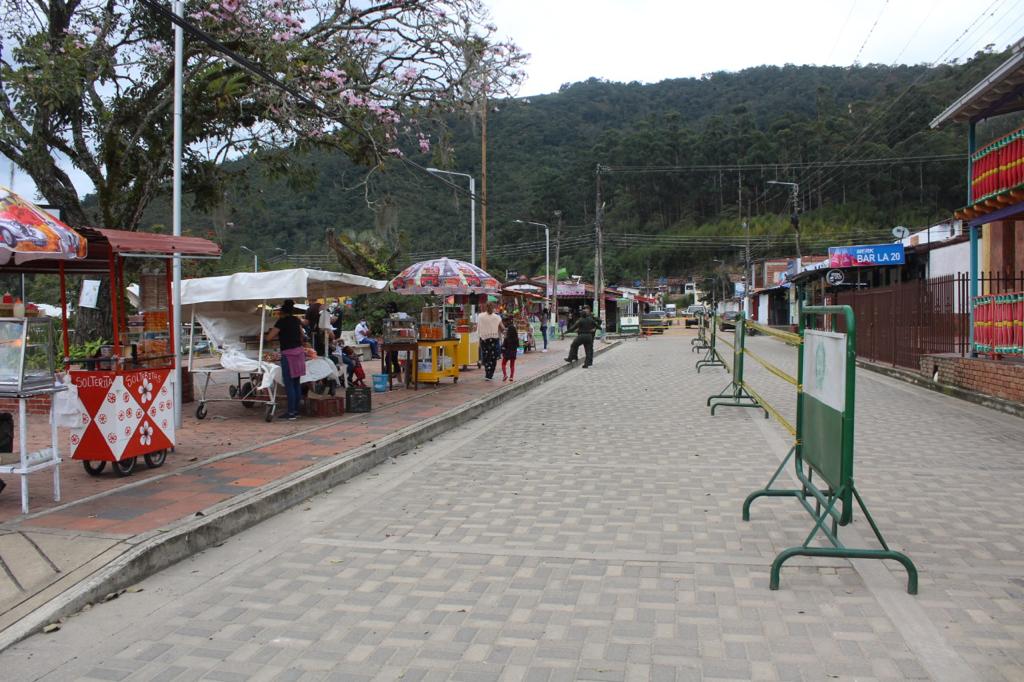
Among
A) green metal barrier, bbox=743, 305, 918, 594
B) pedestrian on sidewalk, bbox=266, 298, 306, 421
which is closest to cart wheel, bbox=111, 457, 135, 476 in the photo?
pedestrian on sidewalk, bbox=266, 298, 306, 421

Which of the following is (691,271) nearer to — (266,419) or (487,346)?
(487,346)

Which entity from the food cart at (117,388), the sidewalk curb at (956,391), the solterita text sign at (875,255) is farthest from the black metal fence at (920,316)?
the food cart at (117,388)

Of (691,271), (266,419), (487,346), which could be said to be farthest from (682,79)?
(266,419)

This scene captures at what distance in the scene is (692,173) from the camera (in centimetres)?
9169

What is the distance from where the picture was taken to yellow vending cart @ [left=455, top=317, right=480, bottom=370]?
20109 mm

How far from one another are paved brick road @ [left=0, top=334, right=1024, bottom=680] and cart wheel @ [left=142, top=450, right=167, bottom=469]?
1.77 meters

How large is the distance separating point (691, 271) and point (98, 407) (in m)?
104

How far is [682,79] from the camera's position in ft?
317

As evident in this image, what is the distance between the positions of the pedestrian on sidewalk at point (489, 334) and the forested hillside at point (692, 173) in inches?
477

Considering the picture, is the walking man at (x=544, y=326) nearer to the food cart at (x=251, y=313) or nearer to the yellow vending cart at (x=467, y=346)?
the yellow vending cart at (x=467, y=346)

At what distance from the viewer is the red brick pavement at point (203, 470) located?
5480mm

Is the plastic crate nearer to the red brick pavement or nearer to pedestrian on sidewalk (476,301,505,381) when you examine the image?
the red brick pavement

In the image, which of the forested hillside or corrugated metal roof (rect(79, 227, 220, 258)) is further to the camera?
the forested hillside

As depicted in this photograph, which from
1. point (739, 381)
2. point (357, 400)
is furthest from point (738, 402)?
point (357, 400)
